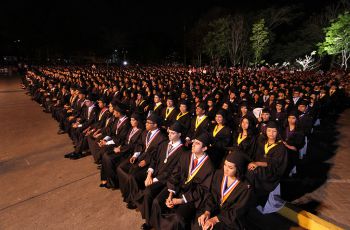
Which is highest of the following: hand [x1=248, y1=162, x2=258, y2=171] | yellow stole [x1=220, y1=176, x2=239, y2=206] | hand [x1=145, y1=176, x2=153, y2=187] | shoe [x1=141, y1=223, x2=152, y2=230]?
yellow stole [x1=220, y1=176, x2=239, y2=206]

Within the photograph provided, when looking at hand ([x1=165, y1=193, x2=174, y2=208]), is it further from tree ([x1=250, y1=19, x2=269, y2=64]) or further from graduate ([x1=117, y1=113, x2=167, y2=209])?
tree ([x1=250, y1=19, x2=269, y2=64])

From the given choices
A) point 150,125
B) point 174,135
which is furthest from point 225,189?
point 150,125

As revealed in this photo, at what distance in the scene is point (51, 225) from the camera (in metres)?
4.33

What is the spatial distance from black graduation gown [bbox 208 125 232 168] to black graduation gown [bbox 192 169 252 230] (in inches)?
67.0

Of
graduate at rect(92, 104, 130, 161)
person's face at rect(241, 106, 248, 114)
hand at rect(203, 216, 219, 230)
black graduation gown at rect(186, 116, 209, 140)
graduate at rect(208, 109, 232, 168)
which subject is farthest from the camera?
person's face at rect(241, 106, 248, 114)

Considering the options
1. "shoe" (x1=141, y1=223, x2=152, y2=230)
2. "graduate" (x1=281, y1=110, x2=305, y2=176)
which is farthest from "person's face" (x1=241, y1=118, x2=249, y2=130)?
"shoe" (x1=141, y1=223, x2=152, y2=230)

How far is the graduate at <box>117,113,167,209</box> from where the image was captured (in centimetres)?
482

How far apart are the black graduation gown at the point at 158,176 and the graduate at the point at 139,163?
17 cm

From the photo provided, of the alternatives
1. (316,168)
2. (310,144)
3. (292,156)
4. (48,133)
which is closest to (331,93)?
(310,144)

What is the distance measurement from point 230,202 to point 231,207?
0.22ft

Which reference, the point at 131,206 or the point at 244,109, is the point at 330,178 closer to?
the point at 244,109

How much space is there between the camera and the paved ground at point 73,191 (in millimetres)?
4414

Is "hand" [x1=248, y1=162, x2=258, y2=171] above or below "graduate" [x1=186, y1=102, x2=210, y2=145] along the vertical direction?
below

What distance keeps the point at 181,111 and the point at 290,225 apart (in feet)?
13.7
